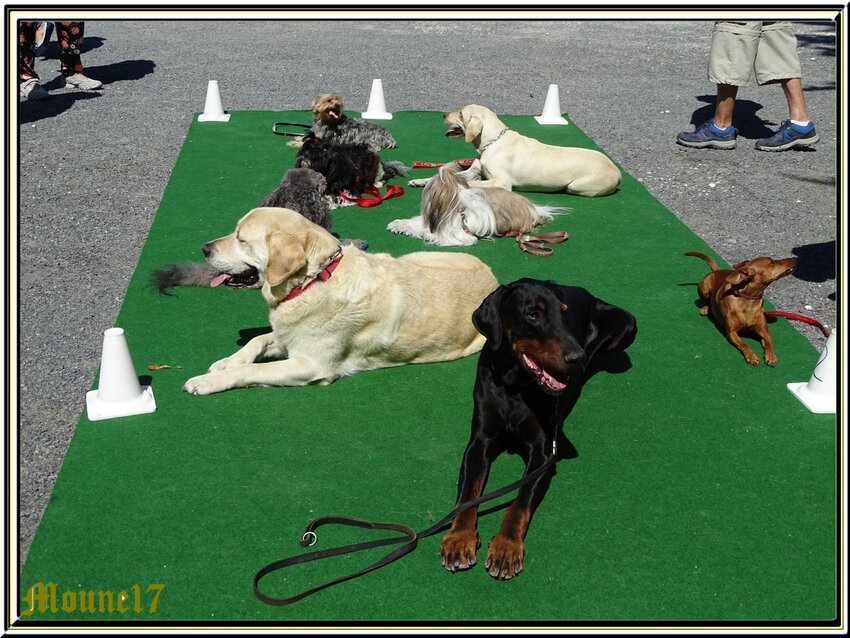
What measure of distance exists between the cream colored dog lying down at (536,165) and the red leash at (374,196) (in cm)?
72

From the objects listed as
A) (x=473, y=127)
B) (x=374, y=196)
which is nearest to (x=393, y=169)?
Answer: (x=374, y=196)

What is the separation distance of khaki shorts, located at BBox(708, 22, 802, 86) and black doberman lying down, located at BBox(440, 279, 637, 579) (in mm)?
6842

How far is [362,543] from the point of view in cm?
342

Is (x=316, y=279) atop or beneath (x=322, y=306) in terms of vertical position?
atop

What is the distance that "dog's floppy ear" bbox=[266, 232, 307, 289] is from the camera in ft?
14.4

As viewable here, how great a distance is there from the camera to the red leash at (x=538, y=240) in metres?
6.89

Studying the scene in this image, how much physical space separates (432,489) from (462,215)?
11.9ft

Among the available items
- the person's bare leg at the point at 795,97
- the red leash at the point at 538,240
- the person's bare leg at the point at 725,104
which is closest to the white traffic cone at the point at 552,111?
the person's bare leg at the point at 725,104

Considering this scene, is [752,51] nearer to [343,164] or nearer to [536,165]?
[536,165]

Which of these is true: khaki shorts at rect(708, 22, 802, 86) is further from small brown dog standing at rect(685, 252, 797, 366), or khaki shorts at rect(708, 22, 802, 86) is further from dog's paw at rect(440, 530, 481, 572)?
dog's paw at rect(440, 530, 481, 572)

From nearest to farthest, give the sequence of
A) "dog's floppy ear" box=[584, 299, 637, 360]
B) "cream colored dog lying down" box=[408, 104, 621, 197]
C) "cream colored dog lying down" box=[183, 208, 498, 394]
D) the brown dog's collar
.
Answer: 1. "cream colored dog lying down" box=[183, 208, 498, 394]
2. "dog's floppy ear" box=[584, 299, 637, 360]
3. the brown dog's collar
4. "cream colored dog lying down" box=[408, 104, 621, 197]

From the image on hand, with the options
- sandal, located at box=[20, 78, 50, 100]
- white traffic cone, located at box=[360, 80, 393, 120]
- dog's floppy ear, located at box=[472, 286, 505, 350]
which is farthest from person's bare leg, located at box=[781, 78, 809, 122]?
sandal, located at box=[20, 78, 50, 100]

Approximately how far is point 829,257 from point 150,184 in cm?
687

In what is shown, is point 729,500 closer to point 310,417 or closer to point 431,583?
point 431,583
